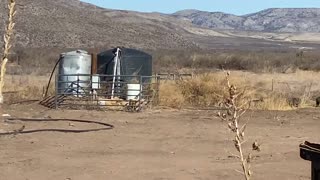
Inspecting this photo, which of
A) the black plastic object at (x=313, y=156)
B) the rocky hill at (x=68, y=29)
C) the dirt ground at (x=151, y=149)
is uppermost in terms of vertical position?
the rocky hill at (x=68, y=29)

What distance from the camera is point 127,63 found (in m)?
31.4

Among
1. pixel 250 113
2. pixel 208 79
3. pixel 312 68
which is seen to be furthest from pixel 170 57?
pixel 250 113

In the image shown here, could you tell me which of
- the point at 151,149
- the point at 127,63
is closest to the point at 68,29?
the point at 127,63

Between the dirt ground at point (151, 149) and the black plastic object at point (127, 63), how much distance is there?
722 centimetres

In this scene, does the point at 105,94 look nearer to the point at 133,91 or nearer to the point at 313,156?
the point at 133,91

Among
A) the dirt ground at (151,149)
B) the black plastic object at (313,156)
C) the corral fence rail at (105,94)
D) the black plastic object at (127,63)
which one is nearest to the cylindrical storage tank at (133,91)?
the corral fence rail at (105,94)

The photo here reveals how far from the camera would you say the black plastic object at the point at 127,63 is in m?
31.1

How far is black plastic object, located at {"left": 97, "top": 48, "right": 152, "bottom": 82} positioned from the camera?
102 ft

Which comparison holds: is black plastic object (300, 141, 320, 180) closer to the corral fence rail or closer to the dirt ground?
the dirt ground

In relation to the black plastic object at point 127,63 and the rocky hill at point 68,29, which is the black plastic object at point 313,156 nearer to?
the black plastic object at point 127,63

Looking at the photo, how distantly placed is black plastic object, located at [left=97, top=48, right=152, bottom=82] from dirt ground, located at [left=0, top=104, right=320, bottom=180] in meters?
7.22

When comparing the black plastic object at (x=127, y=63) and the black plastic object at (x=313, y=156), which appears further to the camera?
the black plastic object at (x=127, y=63)

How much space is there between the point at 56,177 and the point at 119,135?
20.5 feet

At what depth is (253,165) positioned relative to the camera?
13.4 metres
